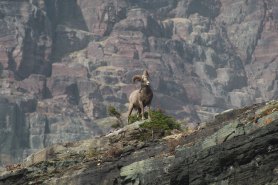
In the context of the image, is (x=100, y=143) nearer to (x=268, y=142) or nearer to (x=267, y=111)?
(x=267, y=111)

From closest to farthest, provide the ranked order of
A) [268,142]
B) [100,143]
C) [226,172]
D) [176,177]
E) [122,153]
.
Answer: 1. [268,142]
2. [226,172]
3. [176,177]
4. [122,153]
5. [100,143]

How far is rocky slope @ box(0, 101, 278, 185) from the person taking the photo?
30.3 m

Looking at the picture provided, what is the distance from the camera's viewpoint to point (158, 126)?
46625 mm

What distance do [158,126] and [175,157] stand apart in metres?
11.3

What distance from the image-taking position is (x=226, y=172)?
31.5m

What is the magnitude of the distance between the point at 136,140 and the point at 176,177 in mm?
11275

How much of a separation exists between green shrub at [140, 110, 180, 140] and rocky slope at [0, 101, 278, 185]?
451mm

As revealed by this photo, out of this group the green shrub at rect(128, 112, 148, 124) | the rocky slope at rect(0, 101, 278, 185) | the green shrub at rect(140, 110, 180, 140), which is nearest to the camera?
the rocky slope at rect(0, 101, 278, 185)

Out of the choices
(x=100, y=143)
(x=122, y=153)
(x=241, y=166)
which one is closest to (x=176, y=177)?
(x=241, y=166)

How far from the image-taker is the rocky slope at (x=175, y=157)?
1192 inches

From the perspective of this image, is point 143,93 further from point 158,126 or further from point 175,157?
point 175,157

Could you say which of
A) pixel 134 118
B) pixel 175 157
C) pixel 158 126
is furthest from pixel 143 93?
pixel 175 157

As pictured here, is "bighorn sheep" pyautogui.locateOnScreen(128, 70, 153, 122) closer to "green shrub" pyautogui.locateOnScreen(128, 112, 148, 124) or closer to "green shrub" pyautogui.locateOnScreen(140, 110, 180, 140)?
"green shrub" pyautogui.locateOnScreen(128, 112, 148, 124)

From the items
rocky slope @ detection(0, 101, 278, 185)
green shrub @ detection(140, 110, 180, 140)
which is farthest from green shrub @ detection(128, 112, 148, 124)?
rocky slope @ detection(0, 101, 278, 185)
